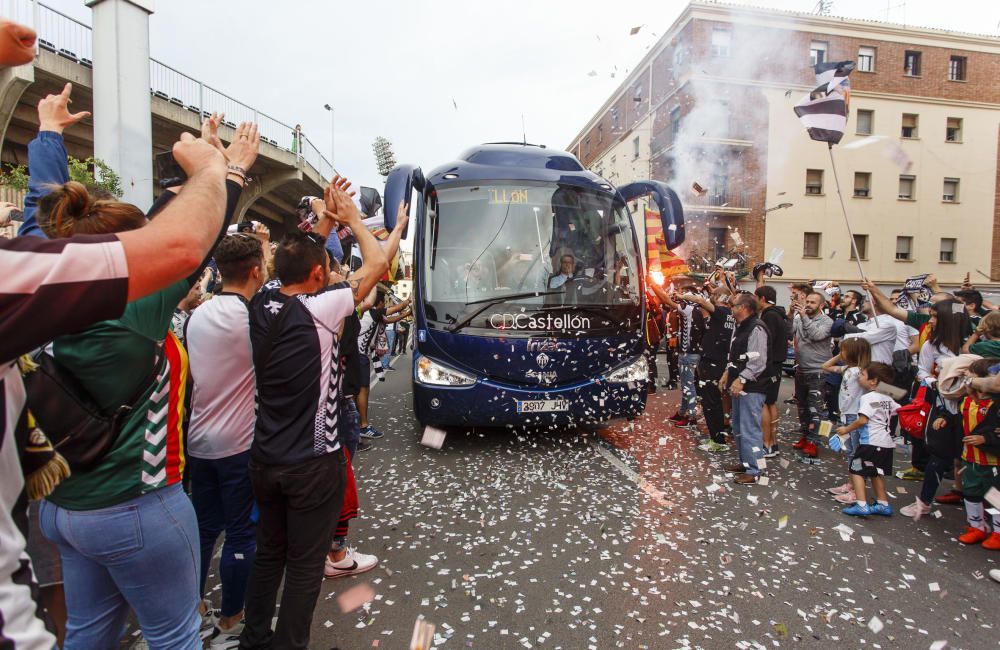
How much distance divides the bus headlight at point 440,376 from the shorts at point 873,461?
3752mm

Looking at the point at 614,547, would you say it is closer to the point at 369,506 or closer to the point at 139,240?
the point at 369,506

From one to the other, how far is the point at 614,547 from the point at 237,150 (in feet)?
11.6

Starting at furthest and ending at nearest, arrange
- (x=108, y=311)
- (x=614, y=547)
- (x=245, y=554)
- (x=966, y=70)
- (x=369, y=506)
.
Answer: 1. (x=966, y=70)
2. (x=369, y=506)
3. (x=614, y=547)
4. (x=245, y=554)
5. (x=108, y=311)

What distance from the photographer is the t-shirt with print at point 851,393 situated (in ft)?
17.9

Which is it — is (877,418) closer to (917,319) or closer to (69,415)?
(917,319)

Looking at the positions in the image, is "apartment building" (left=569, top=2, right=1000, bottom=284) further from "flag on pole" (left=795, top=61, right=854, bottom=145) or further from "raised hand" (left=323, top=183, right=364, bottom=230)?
"raised hand" (left=323, top=183, right=364, bottom=230)

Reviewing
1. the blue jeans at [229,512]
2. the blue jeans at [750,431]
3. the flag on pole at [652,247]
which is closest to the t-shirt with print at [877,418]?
the blue jeans at [750,431]

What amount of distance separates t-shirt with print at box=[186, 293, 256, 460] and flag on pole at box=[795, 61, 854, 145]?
22.6 ft

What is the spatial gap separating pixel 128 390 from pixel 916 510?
6008mm

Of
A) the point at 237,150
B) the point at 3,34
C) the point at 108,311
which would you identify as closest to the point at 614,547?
the point at 237,150

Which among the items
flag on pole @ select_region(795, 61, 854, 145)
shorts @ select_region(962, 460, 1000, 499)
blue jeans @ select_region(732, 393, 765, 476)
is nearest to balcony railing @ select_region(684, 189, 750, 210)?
flag on pole @ select_region(795, 61, 854, 145)

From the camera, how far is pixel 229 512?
2.86m

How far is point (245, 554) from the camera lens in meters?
2.89

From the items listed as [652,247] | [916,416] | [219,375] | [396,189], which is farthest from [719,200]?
[219,375]
